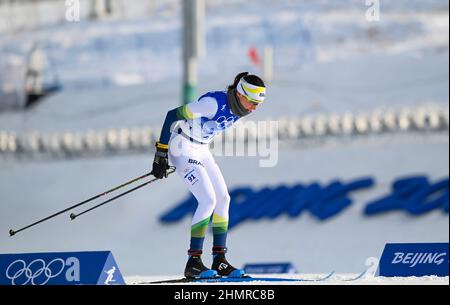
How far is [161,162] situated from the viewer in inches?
400

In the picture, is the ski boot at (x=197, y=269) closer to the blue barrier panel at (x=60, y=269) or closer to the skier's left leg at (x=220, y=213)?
the skier's left leg at (x=220, y=213)

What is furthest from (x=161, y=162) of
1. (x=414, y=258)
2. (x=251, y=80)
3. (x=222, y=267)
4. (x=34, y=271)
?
(x=414, y=258)

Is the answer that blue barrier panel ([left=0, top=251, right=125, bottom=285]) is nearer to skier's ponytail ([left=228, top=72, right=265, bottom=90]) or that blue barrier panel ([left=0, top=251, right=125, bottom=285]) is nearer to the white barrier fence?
skier's ponytail ([left=228, top=72, right=265, bottom=90])

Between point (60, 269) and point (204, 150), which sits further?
point (204, 150)

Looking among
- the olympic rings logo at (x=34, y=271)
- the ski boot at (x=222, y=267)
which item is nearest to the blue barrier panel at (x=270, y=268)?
the ski boot at (x=222, y=267)

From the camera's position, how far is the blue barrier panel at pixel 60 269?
32.7 ft

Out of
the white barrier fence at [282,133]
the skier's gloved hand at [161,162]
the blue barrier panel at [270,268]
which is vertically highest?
the skier's gloved hand at [161,162]

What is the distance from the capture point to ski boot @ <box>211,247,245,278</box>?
34.5 ft

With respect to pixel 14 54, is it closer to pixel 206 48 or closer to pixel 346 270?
pixel 206 48

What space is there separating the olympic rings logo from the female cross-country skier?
3.49 ft

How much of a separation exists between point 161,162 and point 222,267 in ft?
3.53

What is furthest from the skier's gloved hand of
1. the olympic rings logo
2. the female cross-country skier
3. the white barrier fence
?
the white barrier fence

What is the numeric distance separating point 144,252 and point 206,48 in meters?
Result: 10.8

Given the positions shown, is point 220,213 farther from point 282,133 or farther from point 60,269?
point 282,133
